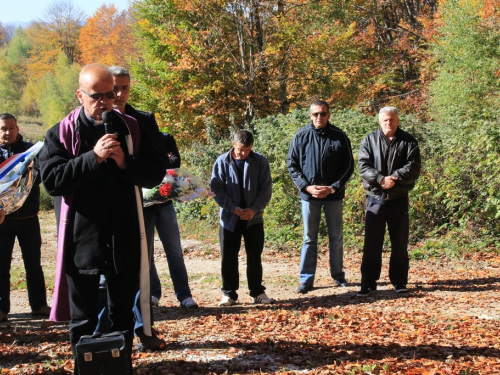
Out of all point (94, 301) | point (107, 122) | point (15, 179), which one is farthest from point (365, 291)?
point (107, 122)

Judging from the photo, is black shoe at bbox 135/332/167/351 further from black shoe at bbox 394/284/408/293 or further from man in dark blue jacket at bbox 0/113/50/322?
black shoe at bbox 394/284/408/293

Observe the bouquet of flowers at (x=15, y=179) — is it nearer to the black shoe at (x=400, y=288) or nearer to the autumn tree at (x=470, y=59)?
the black shoe at (x=400, y=288)

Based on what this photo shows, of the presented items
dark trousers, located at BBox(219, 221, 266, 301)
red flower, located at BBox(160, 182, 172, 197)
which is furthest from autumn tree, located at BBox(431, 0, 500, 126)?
red flower, located at BBox(160, 182, 172, 197)

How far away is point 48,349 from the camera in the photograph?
539 centimetres

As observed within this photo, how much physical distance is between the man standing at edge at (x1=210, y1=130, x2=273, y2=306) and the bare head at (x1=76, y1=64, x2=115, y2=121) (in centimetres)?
338

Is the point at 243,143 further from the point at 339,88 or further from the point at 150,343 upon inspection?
the point at 339,88

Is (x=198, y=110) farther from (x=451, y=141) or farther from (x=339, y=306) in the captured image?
(x=339, y=306)

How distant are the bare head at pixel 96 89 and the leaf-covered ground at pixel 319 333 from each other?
2061 mm

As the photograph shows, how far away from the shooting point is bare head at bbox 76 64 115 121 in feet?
13.0

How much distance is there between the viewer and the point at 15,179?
5766 mm

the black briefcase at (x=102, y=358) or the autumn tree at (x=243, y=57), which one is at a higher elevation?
the autumn tree at (x=243, y=57)

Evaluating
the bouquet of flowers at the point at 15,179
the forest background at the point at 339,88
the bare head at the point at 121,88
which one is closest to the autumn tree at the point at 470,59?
the forest background at the point at 339,88

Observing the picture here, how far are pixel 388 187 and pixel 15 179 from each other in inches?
171

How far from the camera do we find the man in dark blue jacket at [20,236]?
717 centimetres
